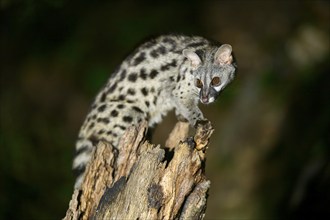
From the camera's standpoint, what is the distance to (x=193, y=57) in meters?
6.20

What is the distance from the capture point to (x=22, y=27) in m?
10.3

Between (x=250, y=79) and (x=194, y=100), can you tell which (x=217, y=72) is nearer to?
(x=194, y=100)

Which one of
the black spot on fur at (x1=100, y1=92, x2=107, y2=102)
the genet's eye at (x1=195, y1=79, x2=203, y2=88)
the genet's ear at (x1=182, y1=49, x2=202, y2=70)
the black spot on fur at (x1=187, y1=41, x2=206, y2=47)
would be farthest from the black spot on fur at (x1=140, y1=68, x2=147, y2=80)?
the genet's eye at (x1=195, y1=79, x2=203, y2=88)

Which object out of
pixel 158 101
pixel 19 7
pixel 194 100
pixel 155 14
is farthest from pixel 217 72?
pixel 155 14

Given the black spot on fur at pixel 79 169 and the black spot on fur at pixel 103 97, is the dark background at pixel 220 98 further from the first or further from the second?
the black spot on fur at pixel 79 169

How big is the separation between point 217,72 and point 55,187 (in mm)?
4587

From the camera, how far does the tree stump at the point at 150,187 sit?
4.82 meters

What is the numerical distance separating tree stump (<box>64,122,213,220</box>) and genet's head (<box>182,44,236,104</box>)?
28.9 inches

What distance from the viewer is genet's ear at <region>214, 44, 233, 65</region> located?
19.9 ft

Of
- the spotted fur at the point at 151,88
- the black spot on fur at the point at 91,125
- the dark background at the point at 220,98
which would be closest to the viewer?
the spotted fur at the point at 151,88

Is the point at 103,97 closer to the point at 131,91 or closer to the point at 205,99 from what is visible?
the point at 131,91

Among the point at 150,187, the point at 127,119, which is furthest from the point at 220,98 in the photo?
the point at 150,187

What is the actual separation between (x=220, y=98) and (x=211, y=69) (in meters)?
5.10

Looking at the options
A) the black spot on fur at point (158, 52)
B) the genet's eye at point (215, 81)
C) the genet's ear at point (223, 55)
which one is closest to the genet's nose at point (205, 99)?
the genet's eye at point (215, 81)
